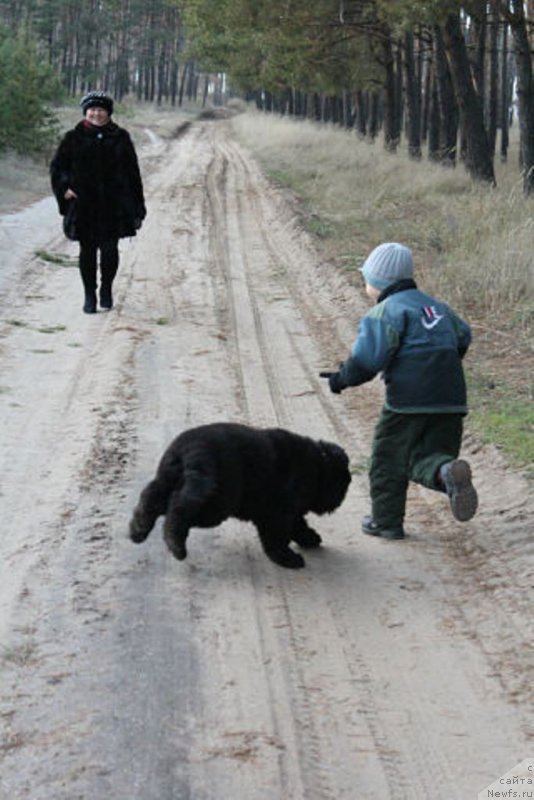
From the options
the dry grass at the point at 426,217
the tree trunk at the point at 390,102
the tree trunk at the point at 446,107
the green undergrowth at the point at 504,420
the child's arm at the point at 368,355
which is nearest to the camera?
the child's arm at the point at 368,355

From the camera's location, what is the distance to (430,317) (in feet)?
19.8

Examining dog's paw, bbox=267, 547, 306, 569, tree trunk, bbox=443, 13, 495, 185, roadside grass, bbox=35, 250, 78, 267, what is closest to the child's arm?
dog's paw, bbox=267, 547, 306, 569

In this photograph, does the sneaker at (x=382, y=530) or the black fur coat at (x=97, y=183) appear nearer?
the sneaker at (x=382, y=530)

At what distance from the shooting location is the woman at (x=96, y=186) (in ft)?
37.0

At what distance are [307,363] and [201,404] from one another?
1.93 metres

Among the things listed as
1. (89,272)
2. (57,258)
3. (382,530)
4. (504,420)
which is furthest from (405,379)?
(57,258)

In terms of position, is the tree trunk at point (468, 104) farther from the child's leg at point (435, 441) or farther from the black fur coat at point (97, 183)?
the child's leg at point (435, 441)

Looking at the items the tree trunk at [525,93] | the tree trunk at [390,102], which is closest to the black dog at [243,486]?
the tree trunk at [525,93]

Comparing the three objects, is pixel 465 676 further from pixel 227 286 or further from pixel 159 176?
pixel 159 176

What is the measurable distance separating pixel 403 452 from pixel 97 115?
6427 mm

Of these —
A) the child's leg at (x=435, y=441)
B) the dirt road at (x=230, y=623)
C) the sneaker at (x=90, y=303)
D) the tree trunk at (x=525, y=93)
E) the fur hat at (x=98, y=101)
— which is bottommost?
the dirt road at (x=230, y=623)

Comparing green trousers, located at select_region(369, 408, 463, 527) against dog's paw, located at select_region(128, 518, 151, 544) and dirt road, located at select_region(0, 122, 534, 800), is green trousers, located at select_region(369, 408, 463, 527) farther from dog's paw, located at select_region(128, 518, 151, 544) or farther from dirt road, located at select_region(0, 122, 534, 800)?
dog's paw, located at select_region(128, 518, 151, 544)

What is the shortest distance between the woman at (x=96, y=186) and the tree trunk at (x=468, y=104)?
34.6ft

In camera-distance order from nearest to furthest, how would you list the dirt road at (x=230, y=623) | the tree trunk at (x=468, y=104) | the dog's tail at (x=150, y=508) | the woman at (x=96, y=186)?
the dirt road at (x=230, y=623) < the dog's tail at (x=150, y=508) < the woman at (x=96, y=186) < the tree trunk at (x=468, y=104)
